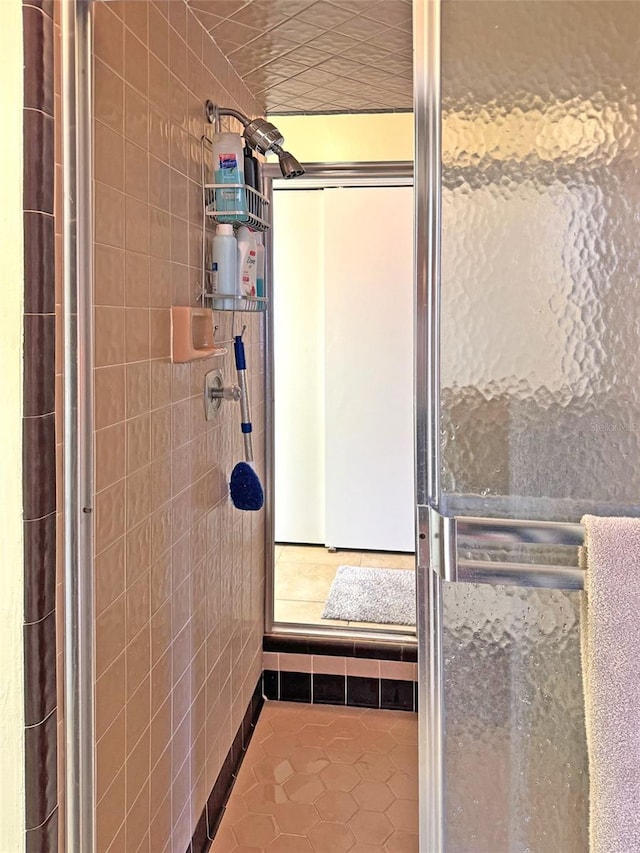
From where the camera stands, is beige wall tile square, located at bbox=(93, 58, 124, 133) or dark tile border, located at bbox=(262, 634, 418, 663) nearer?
beige wall tile square, located at bbox=(93, 58, 124, 133)

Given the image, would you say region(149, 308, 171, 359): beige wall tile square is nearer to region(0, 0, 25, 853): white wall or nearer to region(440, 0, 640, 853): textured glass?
region(0, 0, 25, 853): white wall

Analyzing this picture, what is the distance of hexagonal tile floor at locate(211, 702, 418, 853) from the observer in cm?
156

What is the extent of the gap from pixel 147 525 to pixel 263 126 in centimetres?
101

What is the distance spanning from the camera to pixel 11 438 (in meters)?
0.84

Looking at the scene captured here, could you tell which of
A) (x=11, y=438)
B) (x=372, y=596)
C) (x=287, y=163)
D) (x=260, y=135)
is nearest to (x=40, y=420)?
(x=11, y=438)

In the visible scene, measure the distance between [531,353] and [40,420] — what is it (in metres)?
0.65

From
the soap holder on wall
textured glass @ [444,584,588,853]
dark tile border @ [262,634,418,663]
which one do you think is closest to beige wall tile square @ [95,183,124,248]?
the soap holder on wall

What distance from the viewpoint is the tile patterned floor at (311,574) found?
8.11ft

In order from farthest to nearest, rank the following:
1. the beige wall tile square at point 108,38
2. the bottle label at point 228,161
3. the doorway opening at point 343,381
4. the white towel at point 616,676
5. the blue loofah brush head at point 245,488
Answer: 1. the doorway opening at point 343,381
2. the blue loofah brush head at point 245,488
3. the bottle label at point 228,161
4. the beige wall tile square at point 108,38
5. the white towel at point 616,676

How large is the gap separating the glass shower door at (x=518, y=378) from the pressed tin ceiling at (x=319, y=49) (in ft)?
1.85

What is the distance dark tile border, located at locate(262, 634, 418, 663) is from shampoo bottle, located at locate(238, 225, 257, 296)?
1.18 meters

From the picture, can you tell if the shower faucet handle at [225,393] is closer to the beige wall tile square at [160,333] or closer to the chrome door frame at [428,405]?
the beige wall tile square at [160,333]

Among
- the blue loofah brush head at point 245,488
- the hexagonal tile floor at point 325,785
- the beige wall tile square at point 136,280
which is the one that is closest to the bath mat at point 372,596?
the hexagonal tile floor at point 325,785

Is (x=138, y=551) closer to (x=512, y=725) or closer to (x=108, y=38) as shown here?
(x=512, y=725)
